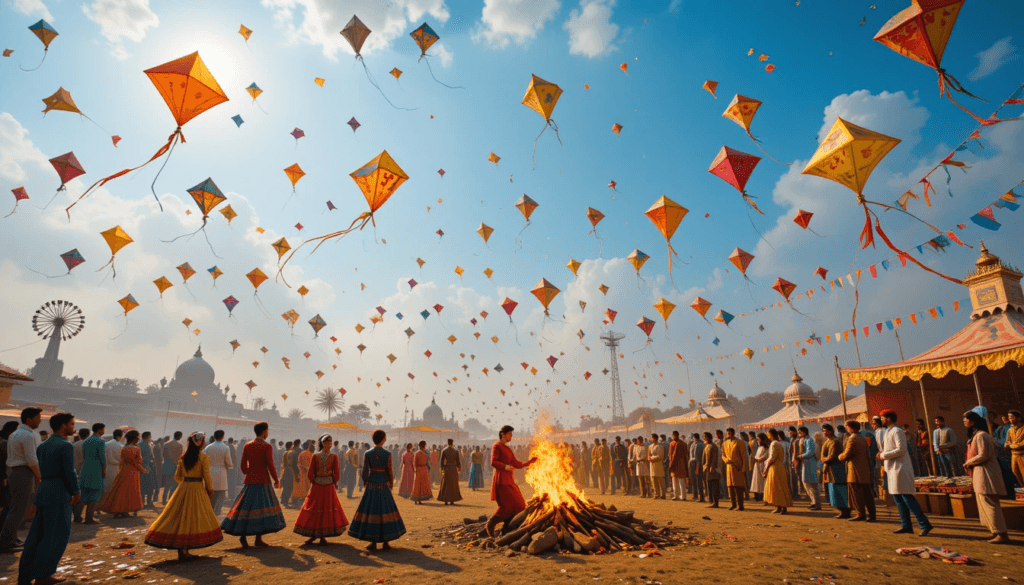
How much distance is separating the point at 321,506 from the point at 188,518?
1918 millimetres

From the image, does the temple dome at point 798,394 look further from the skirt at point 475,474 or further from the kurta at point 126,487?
the kurta at point 126,487

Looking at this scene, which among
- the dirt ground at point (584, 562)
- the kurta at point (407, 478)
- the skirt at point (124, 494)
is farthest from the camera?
the kurta at point (407, 478)

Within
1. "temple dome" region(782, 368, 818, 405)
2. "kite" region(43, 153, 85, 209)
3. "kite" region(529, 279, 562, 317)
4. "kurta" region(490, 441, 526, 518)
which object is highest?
"kite" region(43, 153, 85, 209)

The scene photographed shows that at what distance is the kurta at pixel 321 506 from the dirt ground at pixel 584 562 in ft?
0.92

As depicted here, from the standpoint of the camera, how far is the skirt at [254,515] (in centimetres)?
723

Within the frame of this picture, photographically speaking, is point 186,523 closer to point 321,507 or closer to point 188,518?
point 188,518

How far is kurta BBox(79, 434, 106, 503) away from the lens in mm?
9875

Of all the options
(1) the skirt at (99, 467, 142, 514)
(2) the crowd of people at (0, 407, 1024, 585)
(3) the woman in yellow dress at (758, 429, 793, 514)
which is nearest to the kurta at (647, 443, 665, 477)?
(2) the crowd of people at (0, 407, 1024, 585)

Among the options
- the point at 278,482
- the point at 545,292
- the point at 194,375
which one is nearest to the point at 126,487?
the point at 278,482

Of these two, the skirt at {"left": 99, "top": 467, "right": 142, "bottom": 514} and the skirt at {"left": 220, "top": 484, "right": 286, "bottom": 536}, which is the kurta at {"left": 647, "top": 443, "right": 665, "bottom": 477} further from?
the skirt at {"left": 99, "top": 467, "right": 142, "bottom": 514}

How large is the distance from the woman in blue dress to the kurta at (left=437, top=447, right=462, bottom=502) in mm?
7309

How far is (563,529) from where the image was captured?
7.42m

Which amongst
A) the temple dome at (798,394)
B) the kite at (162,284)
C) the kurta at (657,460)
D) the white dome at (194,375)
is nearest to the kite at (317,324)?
the kite at (162,284)

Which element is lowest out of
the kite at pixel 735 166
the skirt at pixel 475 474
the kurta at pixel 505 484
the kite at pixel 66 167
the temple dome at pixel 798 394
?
the skirt at pixel 475 474
